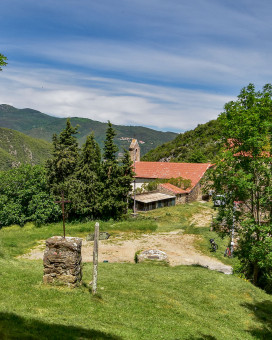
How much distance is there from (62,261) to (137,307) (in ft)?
11.6

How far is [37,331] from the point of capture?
7.53m

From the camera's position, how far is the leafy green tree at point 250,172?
645 inches

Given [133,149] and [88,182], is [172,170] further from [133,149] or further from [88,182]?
[88,182]

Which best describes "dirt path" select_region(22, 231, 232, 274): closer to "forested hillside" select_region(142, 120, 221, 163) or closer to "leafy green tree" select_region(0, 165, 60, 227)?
"leafy green tree" select_region(0, 165, 60, 227)

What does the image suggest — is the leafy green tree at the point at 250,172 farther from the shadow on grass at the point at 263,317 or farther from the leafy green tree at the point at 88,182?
the leafy green tree at the point at 88,182

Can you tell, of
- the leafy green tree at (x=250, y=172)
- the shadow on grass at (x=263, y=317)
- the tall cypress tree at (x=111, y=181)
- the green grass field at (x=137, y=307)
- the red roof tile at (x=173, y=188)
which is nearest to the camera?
the green grass field at (x=137, y=307)

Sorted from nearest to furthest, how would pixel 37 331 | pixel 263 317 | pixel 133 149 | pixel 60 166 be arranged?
pixel 37 331 → pixel 263 317 → pixel 60 166 → pixel 133 149

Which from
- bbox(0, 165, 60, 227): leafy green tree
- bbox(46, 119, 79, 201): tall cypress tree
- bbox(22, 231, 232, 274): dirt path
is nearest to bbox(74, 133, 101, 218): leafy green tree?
bbox(46, 119, 79, 201): tall cypress tree

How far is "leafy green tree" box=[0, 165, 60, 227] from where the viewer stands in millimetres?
36219

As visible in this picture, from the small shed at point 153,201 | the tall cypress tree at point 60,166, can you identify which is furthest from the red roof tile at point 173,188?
the tall cypress tree at point 60,166

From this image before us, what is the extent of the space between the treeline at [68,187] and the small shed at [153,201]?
6082mm

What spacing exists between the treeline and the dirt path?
7.24 meters

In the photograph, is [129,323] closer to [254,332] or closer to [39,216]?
[254,332]

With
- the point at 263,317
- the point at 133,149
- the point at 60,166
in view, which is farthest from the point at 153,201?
the point at 263,317
